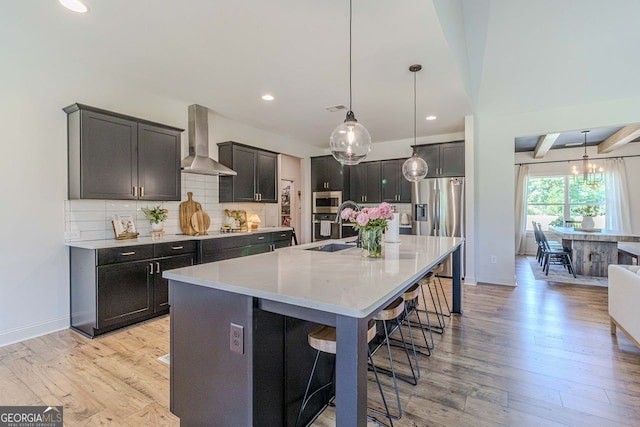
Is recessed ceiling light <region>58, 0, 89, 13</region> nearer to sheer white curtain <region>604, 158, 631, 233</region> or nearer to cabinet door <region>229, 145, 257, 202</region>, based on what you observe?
cabinet door <region>229, 145, 257, 202</region>

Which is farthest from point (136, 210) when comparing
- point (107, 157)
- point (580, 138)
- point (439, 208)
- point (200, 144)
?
point (580, 138)

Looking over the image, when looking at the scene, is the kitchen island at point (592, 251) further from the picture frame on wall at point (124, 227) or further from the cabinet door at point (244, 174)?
the picture frame on wall at point (124, 227)

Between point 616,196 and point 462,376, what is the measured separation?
747 centimetres

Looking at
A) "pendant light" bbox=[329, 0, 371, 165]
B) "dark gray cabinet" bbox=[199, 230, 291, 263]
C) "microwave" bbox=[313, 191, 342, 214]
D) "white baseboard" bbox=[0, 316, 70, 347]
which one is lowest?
"white baseboard" bbox=[0, 316, 70, 347]

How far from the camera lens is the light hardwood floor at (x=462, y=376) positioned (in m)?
1.87

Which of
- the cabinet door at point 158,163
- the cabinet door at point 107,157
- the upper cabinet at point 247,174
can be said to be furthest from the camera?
the upper cabinet at point 247,174

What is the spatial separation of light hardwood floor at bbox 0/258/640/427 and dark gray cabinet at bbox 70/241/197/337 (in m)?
0.15

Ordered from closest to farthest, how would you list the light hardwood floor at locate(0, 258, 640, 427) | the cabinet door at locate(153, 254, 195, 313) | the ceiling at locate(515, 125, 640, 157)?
the light hardwood floor at locate(0, 258, 640, 427), the cabinet door at locate(153, 254, 195, 313), the ceiling at locate(515, 125, 640, 157)

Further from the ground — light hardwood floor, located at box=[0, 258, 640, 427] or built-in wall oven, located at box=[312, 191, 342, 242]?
built-in wall oven, located at box=[312, 191, 342, 242]

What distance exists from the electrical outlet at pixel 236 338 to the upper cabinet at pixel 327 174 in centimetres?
513

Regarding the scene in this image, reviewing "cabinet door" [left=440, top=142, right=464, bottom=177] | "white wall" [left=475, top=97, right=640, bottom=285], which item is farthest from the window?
"cabinet door" [left=440, top=142, right=464, bottom=177]

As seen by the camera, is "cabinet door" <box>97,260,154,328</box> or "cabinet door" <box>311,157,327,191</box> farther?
"cabinet door" <box>311,157,327,191</box>

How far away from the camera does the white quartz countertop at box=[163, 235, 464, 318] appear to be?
128 cm

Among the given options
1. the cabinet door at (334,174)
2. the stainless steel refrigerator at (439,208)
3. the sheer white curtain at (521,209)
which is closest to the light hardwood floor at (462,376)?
the stainless steel refrigerator at (439,208)
